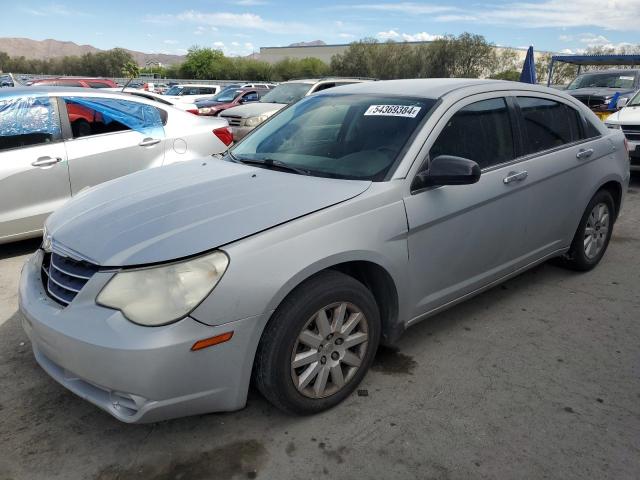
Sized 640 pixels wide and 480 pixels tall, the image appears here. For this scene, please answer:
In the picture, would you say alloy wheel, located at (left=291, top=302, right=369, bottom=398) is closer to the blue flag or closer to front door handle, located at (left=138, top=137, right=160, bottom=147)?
front door handle, located at (left=138, top=137, right=160, bottom=147)

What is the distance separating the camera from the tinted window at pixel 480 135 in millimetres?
3150

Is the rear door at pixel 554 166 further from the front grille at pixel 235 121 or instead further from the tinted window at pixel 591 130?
the front grille at pixel 235 121

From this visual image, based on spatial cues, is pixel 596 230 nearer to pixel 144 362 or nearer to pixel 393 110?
pixel 393 110

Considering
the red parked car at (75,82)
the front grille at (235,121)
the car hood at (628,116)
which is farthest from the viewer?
the red parked car at (75,82)

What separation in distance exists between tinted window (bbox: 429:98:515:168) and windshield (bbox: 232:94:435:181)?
0.19 metres

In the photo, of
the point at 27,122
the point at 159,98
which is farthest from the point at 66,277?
the point at 159,98

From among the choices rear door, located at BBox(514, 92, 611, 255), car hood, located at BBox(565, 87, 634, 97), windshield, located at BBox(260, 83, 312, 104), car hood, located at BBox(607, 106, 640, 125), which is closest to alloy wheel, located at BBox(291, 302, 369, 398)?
rear door, located at BBox(514, 92, 611, 255)

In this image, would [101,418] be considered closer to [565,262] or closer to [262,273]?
[262,273]

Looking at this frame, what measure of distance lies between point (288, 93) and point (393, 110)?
29.6 ft

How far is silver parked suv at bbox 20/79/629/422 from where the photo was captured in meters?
2.21

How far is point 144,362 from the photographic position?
6.97 feet

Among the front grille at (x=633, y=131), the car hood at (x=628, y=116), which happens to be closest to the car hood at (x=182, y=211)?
the front grille at (x=633, y=131)

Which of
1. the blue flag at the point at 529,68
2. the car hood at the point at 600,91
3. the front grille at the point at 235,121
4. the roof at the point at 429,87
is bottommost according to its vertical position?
the front grille at the point at 235,121

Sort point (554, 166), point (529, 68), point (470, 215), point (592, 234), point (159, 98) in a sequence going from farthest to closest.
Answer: point (529, 68) < point (159, 98) < point (592, 234) < point (554, 166) < point (470, 215)
